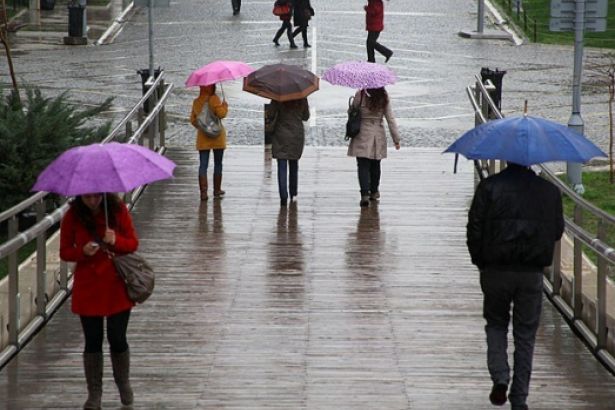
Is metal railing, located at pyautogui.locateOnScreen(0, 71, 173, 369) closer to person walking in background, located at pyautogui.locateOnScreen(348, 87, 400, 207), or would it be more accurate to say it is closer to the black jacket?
the black jacket

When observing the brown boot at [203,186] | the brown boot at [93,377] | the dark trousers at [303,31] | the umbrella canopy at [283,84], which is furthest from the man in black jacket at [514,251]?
the dark trousers at [303,31]

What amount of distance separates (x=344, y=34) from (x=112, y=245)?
30.6m

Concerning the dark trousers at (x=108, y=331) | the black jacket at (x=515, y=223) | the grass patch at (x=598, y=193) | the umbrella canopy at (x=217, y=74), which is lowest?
the grass patch at (x=598, y=193)

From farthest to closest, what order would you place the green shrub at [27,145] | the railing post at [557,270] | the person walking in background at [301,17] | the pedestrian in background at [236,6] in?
the pedestrian in background at [236,6]
the person walking in background at [301,17]
the green shrub at [27,145]
the railing post at [557,270]

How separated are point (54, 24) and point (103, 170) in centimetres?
3355

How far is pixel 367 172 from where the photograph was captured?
1666cm

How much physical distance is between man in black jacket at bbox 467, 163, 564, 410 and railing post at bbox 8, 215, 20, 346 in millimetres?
3456

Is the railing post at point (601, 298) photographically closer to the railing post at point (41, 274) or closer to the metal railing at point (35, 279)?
the metal railing at point (35, 279)

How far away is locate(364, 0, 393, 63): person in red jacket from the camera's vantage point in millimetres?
33250

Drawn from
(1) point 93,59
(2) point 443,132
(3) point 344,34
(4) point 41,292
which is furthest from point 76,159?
(3) point 344,34

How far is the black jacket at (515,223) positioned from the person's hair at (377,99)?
738 cm

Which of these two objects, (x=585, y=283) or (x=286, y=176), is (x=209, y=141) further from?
(x=585, y=283)

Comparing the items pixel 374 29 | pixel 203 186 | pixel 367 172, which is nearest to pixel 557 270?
pixel 367 172

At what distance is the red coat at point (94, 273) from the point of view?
9.02 m
